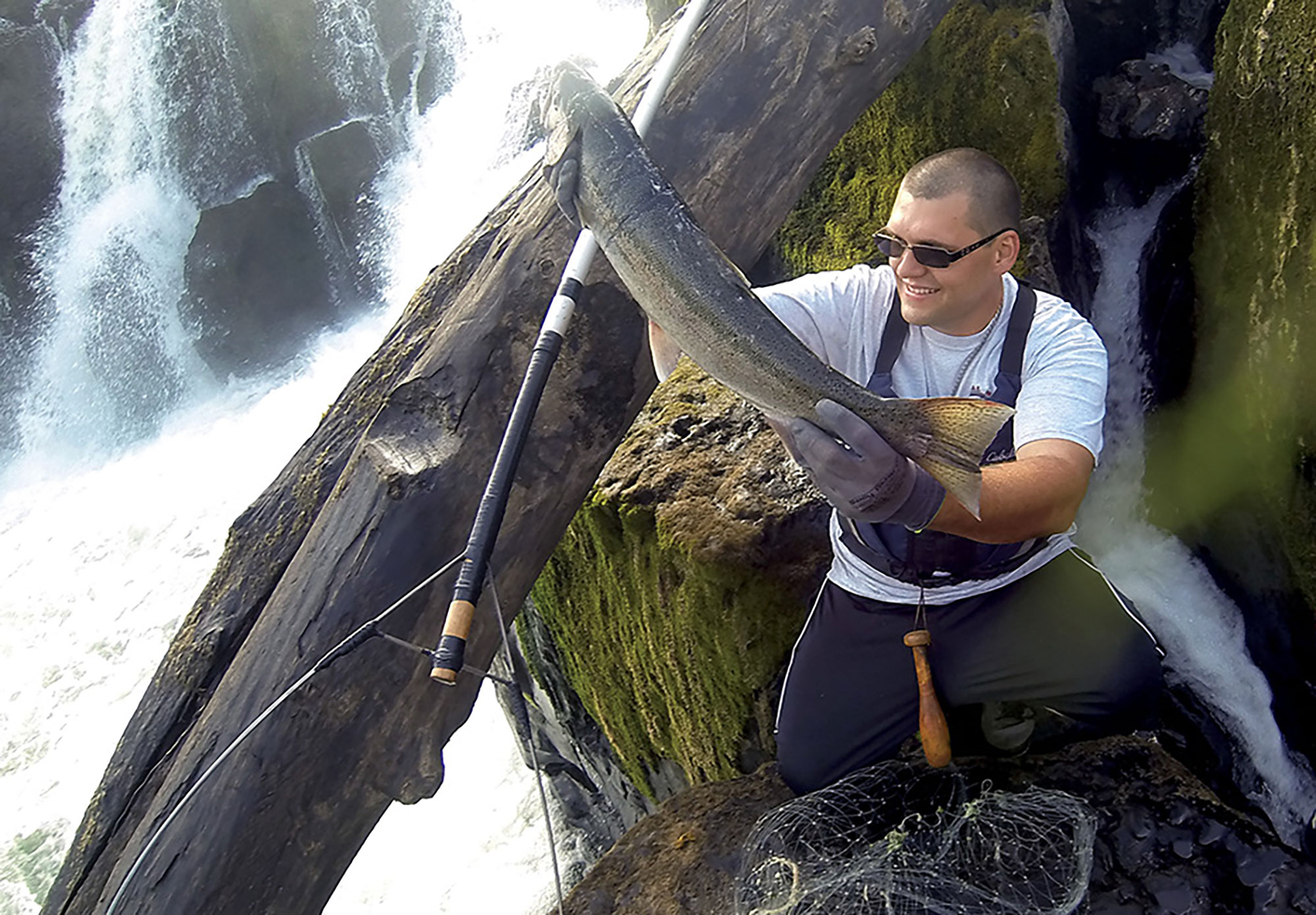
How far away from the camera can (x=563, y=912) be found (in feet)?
11.2

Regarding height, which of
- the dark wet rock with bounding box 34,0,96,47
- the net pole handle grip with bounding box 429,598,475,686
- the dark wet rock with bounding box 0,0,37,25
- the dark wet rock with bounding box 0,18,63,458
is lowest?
the net pole handle grip with bounding box 429,598,475,686

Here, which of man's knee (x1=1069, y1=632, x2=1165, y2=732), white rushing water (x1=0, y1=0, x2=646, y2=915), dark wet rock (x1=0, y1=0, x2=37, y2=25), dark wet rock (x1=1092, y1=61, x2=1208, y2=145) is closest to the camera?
man's knee (x1=1069, y1=632, x2=1165, y2=732)

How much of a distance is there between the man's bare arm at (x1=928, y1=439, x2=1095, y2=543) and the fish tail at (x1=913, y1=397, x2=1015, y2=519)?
0.24 m

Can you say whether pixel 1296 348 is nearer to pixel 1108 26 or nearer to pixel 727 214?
pixel 727 214

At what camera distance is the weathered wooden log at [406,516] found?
122 inches

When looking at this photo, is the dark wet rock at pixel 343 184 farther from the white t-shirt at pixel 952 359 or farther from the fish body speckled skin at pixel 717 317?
the fish body speckled skin at pixel 717 317

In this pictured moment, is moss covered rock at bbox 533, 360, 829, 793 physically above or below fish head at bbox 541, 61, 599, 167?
below

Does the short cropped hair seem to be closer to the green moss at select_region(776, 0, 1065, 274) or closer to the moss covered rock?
the moss covered rock

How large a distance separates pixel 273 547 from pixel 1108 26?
5412 mm

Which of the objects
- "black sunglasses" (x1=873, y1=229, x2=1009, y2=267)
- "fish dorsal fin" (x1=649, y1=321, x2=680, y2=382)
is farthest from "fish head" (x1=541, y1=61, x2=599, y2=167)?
"black sunglasses" (x1=873, y1=229, x2=1009, y2=267)

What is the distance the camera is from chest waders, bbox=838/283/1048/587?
3.09m

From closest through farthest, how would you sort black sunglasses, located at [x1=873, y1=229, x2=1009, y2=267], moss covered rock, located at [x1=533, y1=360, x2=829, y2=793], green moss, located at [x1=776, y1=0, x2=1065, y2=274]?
1. black sunglasses, located at [x1=873, y1=229, x2=1009, y2=267]
2. moss covered rock, located at [x1=533, y1=360, x2=829, y2=793]
3. green moss, located at [x1=776, y1=0, x2=1065, y2=274]

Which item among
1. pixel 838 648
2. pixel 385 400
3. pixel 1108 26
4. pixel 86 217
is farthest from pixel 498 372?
pixel 86 217

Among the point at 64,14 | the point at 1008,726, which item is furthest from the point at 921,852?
the point at 64,14
